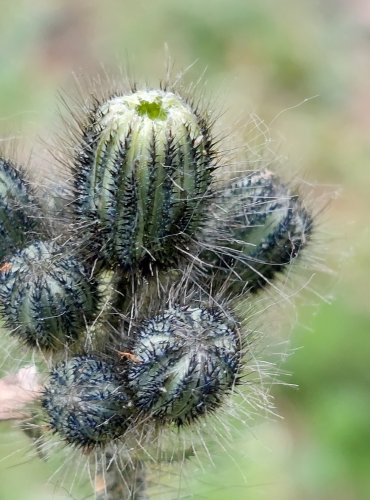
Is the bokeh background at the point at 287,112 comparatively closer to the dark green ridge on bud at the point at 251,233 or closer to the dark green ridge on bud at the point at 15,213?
the dark green ridge on bud at the point at 251,233

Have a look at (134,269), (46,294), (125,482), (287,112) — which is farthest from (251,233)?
(287,112)

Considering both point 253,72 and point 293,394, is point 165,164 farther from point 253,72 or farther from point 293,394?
point 253,72

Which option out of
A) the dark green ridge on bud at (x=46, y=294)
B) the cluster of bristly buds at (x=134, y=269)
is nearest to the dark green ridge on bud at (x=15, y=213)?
the cluster of bristly buds at (x=134, y=269)

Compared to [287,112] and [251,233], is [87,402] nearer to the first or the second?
[251,233]

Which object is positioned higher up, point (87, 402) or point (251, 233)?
point (251, 233)

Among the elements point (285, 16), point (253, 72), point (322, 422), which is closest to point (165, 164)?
point (322, 422)

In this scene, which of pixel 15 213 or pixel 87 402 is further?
pixel 15 213
